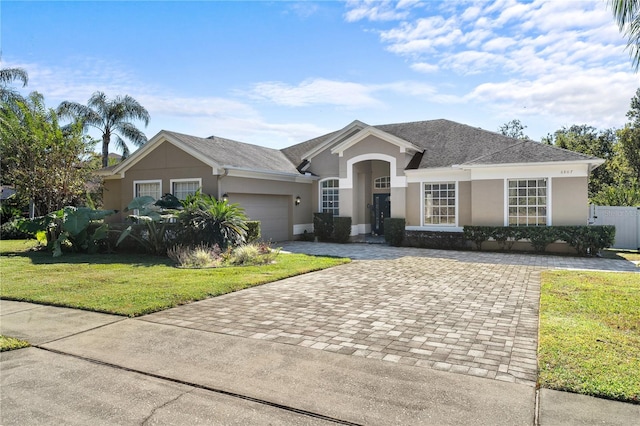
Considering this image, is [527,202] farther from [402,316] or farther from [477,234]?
[402,316]

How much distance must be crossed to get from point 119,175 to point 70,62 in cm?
717

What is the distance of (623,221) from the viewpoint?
17.5 m

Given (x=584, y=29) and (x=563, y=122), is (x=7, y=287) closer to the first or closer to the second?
(x=584, y=29)

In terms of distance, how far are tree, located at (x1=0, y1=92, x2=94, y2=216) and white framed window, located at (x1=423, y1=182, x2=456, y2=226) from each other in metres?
15.9

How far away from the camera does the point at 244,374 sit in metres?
4.62

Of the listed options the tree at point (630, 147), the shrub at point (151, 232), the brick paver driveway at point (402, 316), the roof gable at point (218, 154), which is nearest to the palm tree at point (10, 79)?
the roof gable at point (218, 154)

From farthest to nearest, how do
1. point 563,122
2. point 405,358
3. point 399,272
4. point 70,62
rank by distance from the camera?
point 563,122
point 70,62
point 399,272
point 405,358

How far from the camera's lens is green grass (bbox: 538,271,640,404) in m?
4.20

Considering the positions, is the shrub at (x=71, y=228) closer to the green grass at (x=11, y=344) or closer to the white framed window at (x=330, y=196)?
the green grass at (x=11, y=344)

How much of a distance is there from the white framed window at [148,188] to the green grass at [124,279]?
4907 mm

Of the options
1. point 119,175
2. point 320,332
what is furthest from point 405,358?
point 119,175

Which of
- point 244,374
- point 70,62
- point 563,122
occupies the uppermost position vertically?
point 563,122

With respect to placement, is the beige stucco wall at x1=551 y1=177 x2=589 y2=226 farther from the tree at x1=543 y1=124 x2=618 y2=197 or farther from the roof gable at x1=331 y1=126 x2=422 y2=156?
the tree at x1=543 y1=124 x2=618 y2=197

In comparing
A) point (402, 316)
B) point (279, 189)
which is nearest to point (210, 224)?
point (279, 189)
